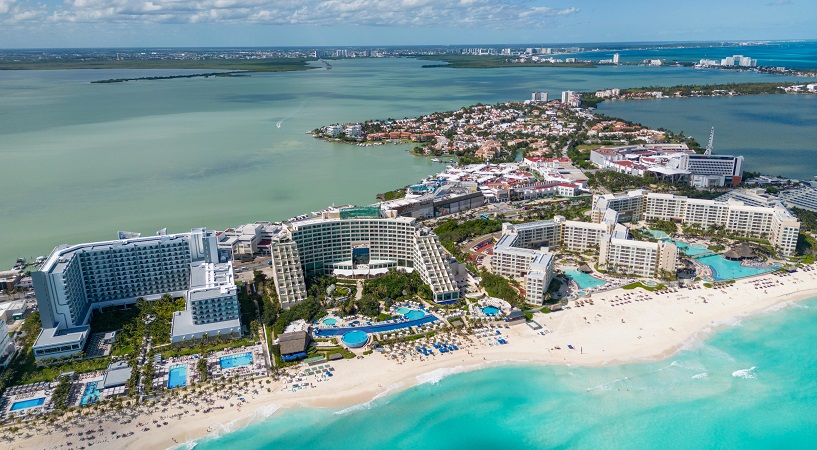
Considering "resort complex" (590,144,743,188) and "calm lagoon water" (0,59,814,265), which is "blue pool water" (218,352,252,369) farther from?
"resort complex" (590,144,743,188)

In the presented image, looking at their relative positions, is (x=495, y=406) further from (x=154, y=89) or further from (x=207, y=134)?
(x=154, y=89)

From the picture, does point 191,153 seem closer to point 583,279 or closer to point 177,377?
→ point 177,377

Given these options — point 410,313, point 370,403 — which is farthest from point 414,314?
point 370,403

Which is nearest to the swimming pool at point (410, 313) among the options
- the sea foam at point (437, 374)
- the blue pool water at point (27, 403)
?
the sea foam at point (437, 374)

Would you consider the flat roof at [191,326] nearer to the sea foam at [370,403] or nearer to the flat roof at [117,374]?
the flat roof at [117,374]

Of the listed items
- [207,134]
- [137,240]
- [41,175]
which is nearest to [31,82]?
[207,134]

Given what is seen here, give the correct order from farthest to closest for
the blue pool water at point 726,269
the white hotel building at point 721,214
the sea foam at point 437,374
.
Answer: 1. the white hotel building at point 721,214
2. the blue pool water at point 726,269
3. the sea foam at point 437,374

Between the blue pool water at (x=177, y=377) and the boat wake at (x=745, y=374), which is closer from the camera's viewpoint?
the blue pool water at (x=177, y=377)
